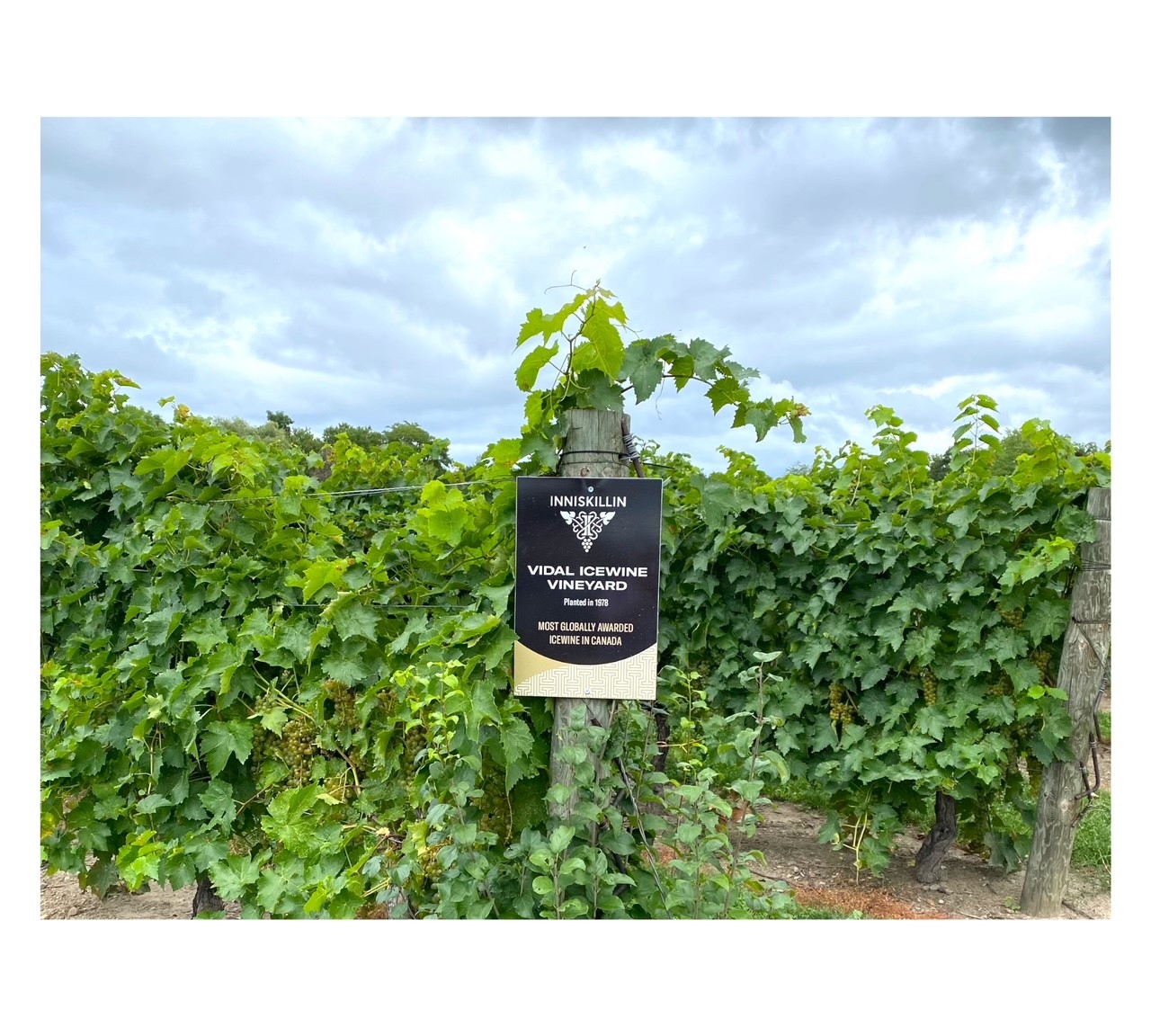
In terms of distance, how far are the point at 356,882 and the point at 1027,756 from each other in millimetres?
3258

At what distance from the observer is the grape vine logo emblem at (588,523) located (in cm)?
231

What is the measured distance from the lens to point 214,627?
10.1 feet

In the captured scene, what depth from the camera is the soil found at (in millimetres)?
3898

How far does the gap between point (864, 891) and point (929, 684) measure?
1.24 meters

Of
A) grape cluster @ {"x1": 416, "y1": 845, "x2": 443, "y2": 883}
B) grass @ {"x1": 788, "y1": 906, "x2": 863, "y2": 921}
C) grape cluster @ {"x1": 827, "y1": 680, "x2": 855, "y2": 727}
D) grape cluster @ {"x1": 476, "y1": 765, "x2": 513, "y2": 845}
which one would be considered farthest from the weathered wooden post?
grape cluster @ {"x1": 827, "y1": 680, "x2": 855, "y2": 727}

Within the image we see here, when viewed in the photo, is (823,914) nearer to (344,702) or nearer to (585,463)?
(344,702)

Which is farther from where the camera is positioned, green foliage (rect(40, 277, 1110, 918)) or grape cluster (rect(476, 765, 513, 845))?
grape cluster (rect(476, 765, 513, 845))

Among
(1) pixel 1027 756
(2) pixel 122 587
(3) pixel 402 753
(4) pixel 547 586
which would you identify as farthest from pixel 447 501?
(1) pixel 1027 756

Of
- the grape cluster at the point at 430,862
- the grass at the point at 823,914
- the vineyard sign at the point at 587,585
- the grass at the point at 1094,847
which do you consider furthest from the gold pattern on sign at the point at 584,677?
the grass at the point at 1094,847

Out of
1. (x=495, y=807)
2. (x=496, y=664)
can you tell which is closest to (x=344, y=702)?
(x=495, y=807)

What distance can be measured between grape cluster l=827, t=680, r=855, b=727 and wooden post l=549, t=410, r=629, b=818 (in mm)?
2134

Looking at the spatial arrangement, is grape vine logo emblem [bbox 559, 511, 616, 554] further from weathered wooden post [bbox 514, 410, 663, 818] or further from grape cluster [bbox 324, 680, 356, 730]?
grape cluster [bbox 324, 680, 356, 730]

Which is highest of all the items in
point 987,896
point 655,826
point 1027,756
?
point 655,826

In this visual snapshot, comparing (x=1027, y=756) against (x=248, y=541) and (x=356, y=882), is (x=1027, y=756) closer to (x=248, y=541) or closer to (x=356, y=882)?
(x=356, y=882)
